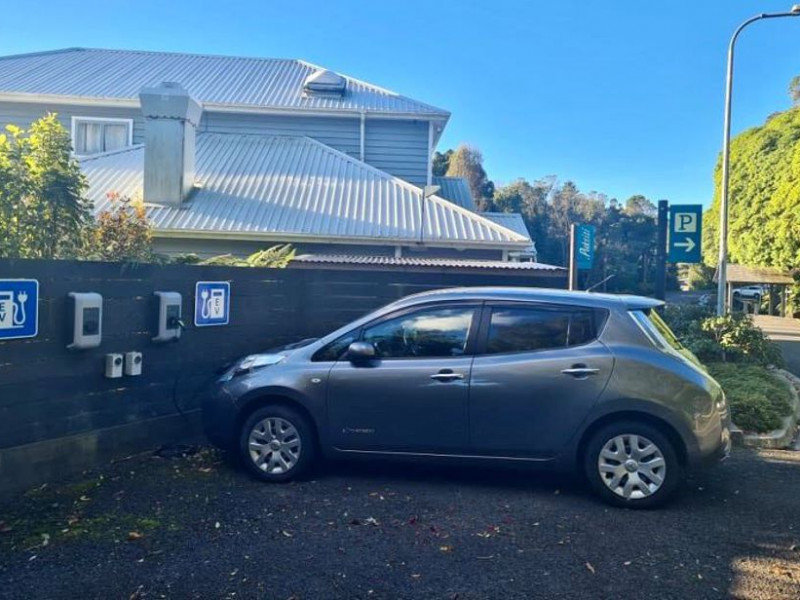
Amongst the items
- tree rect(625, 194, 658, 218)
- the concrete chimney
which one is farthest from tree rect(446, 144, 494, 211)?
the concrete chimney

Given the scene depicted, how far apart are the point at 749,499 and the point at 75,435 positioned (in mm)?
5537

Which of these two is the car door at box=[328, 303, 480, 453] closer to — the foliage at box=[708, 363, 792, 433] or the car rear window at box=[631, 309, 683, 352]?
the car rear window at box=[631, 309, 683, 352]

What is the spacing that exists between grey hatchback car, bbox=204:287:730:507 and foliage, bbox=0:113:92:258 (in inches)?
85.0

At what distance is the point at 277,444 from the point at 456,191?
15362 mm

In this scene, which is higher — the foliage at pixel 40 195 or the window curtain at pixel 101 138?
the window curtain at pixel 101 138

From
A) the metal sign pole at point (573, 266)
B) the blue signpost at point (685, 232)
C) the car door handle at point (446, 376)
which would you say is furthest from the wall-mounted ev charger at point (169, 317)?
the blue signpost at point (685, 232)

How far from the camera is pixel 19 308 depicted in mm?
5176

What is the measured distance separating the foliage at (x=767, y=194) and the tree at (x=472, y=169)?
16.4 m

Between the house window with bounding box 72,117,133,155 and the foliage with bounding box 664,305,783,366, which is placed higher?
the house window with bounding box 72,117,133,155

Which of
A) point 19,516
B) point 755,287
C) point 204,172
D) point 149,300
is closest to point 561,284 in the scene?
point 149,300

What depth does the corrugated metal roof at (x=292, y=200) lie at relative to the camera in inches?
515

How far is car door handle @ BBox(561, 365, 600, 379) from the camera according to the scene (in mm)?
5219

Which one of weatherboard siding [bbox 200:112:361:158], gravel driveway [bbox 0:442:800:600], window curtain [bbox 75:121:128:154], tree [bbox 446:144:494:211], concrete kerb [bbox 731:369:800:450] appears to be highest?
tree [bbox 446:144:494:211]

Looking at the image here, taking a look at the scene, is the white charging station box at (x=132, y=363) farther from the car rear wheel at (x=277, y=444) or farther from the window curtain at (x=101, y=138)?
the window curtain at (x=101, y=138)
